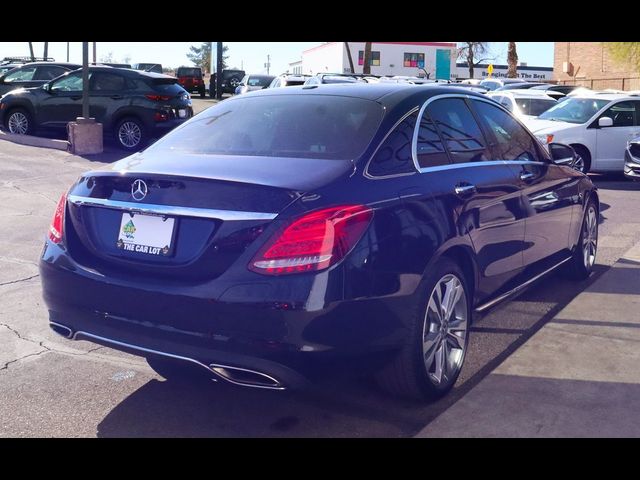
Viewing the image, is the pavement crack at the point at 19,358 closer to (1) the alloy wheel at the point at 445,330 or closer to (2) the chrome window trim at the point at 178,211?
(2) the chrome window trim at the point at 178,211

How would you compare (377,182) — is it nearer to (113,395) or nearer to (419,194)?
(419,194)

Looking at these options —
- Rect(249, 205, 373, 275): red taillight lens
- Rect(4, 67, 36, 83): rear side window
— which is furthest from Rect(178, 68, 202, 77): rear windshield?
Rect(249, 205, 373, 275): red taillight lens

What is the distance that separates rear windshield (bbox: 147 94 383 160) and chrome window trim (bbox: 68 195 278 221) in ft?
1.96

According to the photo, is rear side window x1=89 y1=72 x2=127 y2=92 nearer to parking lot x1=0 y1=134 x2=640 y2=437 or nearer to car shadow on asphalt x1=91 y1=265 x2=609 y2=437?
parking lot x1=0 y1=134 x2=640 y2=437

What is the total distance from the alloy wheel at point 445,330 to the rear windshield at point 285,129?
86cm

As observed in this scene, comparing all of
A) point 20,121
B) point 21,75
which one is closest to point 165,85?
point 20,121

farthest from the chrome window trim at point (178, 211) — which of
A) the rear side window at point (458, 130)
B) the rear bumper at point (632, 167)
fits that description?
the rear bumper at point (632, 167)

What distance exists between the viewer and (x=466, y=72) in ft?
304

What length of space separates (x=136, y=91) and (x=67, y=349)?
1135 centimetres

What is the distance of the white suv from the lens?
1445cm

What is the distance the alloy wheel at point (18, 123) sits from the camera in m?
16.5

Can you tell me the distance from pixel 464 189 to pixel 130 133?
12.2 meters
